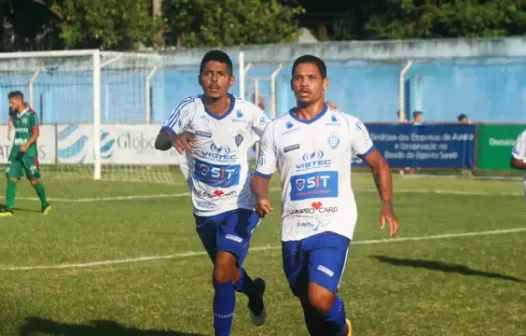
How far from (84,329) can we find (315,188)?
112 inches

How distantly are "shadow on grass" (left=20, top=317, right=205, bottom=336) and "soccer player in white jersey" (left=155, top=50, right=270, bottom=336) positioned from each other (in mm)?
863

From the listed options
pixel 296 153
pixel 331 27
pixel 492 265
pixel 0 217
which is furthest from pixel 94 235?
pixel 331 27

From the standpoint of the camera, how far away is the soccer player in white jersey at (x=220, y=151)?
941 cm

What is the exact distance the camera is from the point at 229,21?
4716 centimetres

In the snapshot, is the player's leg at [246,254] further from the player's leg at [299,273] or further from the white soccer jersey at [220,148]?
the player's leg at [299,273]

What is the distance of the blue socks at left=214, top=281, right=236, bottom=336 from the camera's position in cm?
898

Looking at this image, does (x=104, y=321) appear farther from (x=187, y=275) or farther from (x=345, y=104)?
(x=345, y=104)

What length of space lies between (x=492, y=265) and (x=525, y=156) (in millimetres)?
2088

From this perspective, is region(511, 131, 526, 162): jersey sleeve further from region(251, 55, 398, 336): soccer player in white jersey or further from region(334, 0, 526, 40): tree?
region(334, 0, 526, 40): tree

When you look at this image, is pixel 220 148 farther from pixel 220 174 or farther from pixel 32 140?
pixel 32 140

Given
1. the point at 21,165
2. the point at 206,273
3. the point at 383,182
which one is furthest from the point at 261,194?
the point at 21,165

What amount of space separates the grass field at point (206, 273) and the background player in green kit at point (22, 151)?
475 millimetres

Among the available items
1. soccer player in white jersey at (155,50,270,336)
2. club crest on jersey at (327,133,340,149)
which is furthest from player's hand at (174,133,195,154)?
club crest on jersey at (327,133,340,149)

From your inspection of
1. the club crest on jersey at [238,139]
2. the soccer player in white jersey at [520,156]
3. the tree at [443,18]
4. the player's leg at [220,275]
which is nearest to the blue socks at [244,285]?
the player's leg at [220,275]
